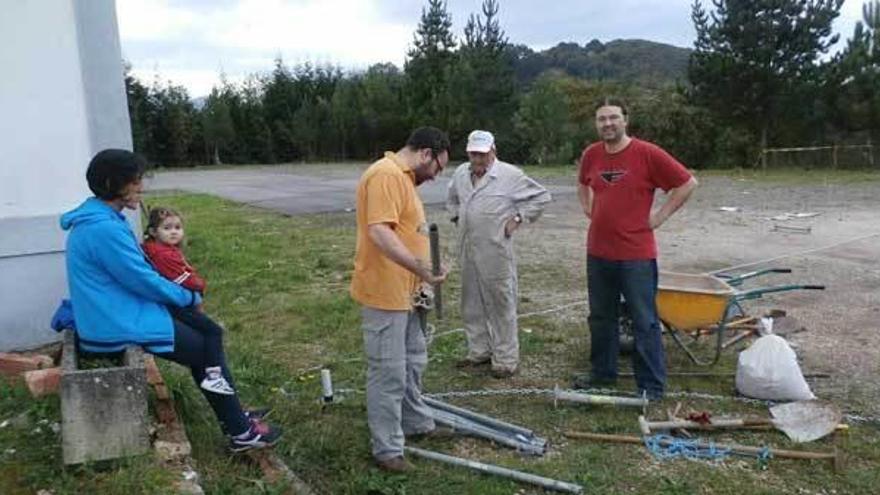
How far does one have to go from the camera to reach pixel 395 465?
346 centimetres

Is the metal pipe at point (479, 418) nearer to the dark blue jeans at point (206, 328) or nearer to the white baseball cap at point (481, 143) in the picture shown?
the dark blue jeans at point (206, 328)

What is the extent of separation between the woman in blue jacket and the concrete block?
0.88 feet

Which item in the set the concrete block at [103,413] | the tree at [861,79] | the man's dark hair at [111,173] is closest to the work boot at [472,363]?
the concrete block at [103,413]

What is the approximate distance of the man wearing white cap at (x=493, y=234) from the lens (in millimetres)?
4730

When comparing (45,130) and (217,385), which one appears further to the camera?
(45,130)

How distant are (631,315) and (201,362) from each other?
8.18 ft

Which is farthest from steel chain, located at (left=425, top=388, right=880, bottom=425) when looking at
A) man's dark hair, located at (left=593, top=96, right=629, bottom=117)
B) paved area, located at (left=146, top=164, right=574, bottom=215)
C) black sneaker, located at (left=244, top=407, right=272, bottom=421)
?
paved area, located at (left=146, top=164, right=574, bottom=215)

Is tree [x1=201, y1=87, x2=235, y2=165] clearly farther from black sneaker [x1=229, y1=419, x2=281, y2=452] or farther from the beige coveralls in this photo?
black sneaker [x1=229, y1=419, x2=281, y2=452]

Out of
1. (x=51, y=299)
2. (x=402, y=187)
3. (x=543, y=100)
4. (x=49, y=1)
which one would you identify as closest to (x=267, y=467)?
(x=402, y=187)

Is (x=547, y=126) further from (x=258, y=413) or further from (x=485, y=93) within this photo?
(x=258, y=413)

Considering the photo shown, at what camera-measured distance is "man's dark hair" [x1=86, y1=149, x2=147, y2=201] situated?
122 inches

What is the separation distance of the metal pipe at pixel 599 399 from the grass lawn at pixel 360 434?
57mm

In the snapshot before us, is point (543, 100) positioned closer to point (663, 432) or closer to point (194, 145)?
point (194, 145)

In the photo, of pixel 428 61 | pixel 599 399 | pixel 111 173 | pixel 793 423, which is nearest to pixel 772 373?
pixel 793 423
